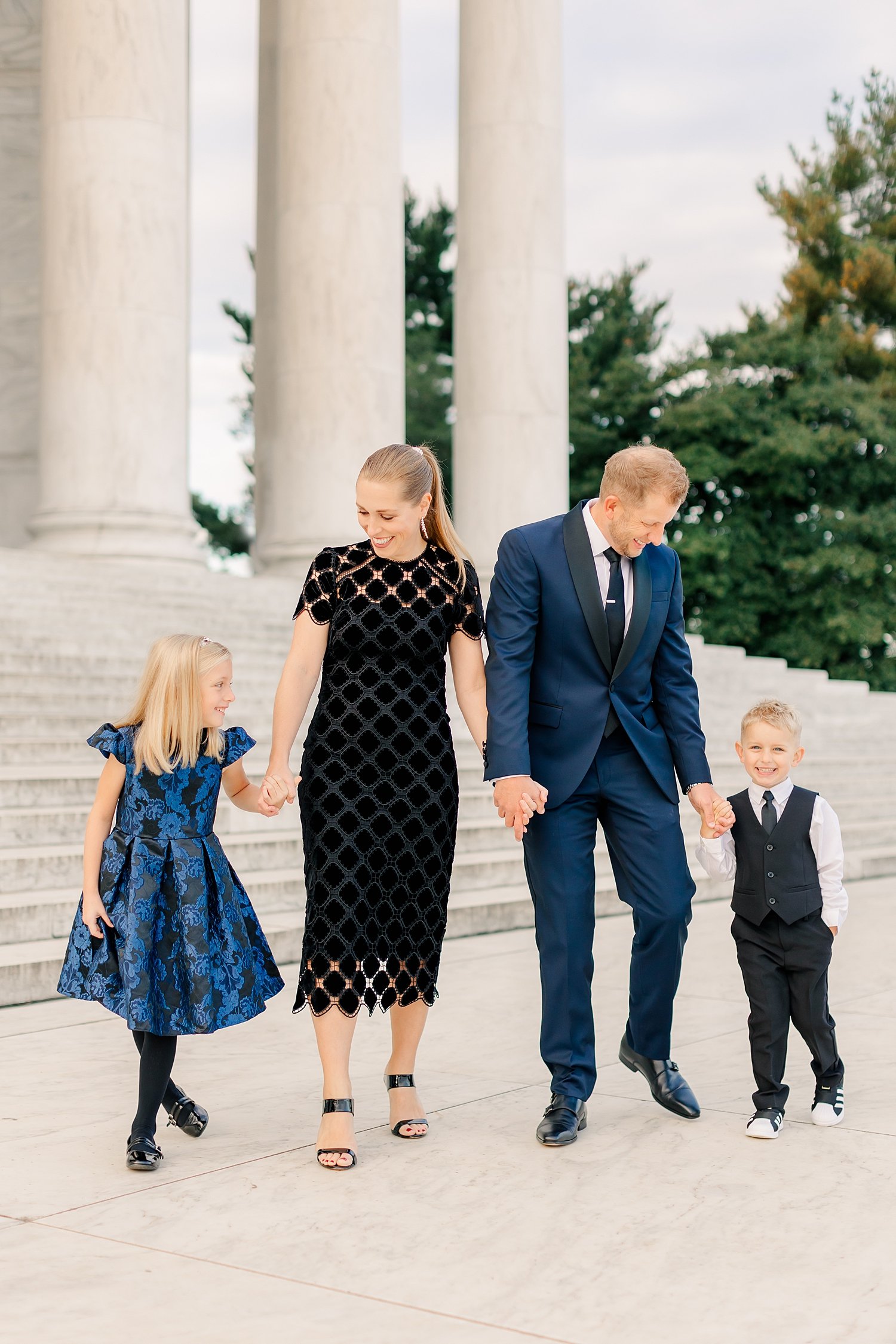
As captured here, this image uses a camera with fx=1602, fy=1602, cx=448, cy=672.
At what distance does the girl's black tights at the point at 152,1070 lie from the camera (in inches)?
333

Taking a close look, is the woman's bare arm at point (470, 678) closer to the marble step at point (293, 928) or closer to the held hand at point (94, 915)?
the held hand at point (94, 915)

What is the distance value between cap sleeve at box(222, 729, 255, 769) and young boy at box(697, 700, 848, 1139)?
9.07 feet

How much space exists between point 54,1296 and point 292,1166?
84.4 inches

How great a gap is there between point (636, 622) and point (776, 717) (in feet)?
3.39

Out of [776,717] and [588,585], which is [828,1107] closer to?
[776,717]

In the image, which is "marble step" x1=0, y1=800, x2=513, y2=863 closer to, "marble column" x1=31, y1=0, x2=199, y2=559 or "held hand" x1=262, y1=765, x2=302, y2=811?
"held hand" x1=262, y1=765, x2=302, y2=811

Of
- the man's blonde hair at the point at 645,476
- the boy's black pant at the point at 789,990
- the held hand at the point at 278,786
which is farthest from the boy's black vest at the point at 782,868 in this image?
the held hand at the point at 278,786

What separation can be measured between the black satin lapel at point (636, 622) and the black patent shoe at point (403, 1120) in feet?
8.53

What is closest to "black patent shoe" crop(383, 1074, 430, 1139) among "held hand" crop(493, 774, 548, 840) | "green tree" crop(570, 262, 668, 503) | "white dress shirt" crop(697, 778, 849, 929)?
"held hand" crop(493, 774, 548, 840)

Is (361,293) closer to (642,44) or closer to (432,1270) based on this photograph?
(432,1270)

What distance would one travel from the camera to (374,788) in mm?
8961

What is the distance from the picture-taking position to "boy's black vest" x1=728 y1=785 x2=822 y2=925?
9438 millimetres

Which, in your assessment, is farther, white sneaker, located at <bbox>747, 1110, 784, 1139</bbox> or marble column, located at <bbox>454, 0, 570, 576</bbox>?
marble column, located at <bbox>454, 0, 570, 576</bbox>

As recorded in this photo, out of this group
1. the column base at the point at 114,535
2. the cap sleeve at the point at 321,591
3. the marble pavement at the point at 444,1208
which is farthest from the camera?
the column base at the point at 114,535
